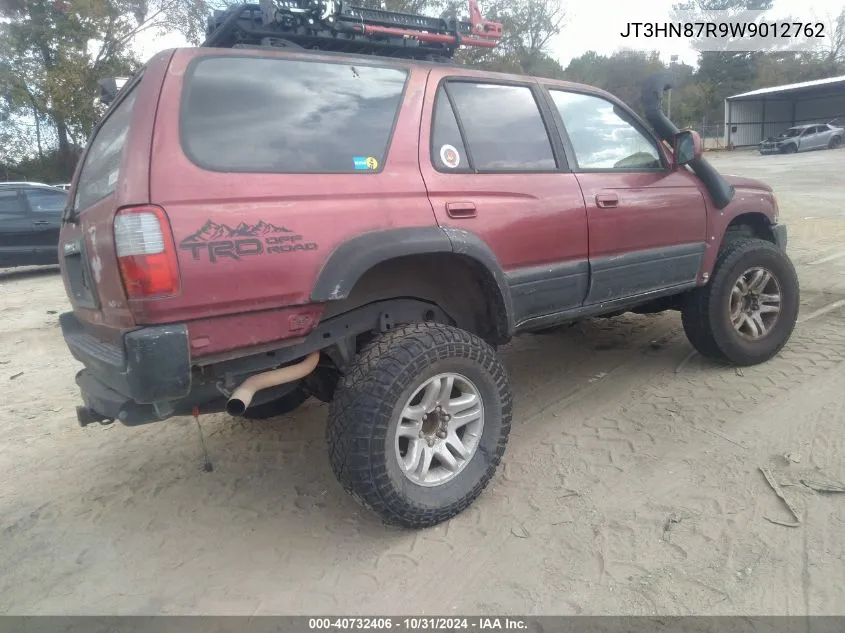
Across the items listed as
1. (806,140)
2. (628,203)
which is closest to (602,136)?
(628,203)

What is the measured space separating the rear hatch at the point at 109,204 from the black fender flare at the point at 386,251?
67cm

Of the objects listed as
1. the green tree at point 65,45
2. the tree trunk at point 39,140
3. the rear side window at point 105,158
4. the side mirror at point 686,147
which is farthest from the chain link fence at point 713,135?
the rear side window at point 105,158

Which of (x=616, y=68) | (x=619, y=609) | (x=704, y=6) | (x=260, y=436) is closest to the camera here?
(x=619, y=609)

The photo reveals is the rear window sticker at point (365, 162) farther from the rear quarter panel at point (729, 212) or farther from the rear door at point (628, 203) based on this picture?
the rear quarter panel at point (729, 212)

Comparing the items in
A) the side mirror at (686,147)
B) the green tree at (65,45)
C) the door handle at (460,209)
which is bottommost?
the door handle at (460,209)

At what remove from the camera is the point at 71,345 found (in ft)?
9.16

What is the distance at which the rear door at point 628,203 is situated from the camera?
3.30 m

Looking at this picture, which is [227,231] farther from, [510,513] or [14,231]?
[14,231]

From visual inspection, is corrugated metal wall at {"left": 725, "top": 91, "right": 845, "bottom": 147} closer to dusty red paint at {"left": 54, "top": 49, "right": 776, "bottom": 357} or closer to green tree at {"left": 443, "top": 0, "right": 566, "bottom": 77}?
green tree at {"left": 443, "top": 0, "right": 566, "bottom": 77}

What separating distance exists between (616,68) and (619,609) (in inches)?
2354

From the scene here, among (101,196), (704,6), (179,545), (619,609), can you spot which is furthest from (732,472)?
(704,6)

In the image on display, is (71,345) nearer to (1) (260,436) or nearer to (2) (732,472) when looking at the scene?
(1) (260,436)

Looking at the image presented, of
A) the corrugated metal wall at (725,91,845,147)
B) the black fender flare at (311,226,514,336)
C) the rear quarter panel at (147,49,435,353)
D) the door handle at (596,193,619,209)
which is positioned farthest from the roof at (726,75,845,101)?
the rear quarter panel at (147,49,435,353)

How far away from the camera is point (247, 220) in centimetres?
218
